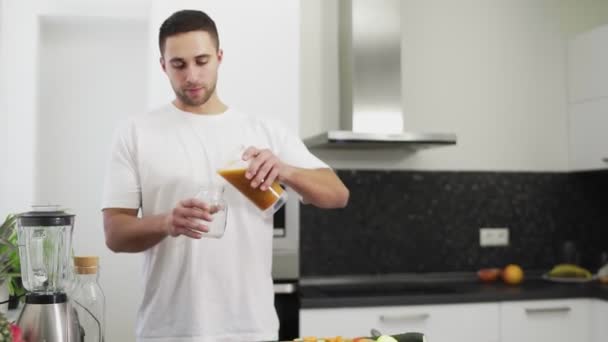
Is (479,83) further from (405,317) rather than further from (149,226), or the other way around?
(149,226)

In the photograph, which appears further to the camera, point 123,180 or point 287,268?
point 287,268

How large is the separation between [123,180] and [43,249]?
0.48m

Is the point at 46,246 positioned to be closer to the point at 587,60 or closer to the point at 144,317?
the point at 144,317

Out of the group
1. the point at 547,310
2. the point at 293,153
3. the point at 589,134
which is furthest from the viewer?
the point at 589,134

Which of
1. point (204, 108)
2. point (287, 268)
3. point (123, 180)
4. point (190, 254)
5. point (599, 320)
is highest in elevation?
point (204, 108)

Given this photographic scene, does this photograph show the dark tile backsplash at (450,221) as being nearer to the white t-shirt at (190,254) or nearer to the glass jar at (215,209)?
the white t-shirt at (190,254)

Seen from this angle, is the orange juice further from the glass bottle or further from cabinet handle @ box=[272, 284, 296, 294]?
cabinet handle @ box=[272, 284, 296, 294]

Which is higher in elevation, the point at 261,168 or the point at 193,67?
the point at 193,67

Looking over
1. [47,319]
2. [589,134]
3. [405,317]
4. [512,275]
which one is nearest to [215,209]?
[47,319]

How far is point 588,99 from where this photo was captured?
348 centimetres

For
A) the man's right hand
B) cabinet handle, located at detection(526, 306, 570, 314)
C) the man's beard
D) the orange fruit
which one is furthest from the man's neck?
the orange fruit

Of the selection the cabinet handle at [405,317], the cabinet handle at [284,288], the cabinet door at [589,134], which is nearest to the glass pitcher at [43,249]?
the cabinet handle at [284,288]

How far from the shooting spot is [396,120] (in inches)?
123

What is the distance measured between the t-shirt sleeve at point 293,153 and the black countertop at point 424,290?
2.59 feet
